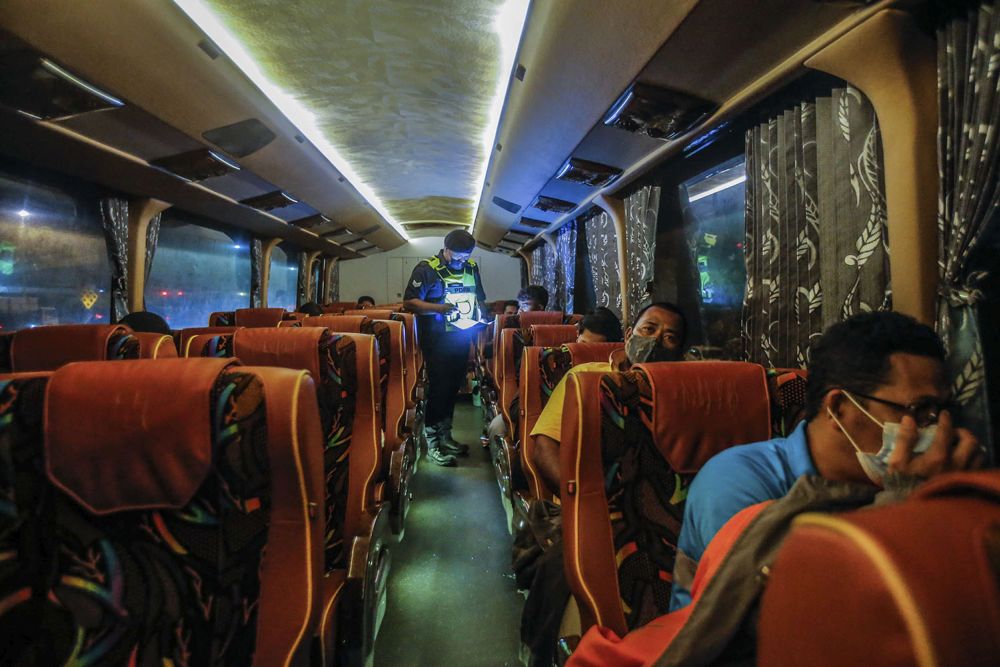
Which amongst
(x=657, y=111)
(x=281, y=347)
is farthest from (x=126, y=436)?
(x=657, y=111)

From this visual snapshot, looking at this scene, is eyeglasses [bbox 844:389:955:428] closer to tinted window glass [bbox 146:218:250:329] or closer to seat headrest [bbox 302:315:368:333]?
seat headrest [bbox 302:315:368:333]

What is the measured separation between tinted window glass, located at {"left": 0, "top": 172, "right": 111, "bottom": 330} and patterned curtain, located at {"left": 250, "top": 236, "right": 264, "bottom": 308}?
3.00 meters

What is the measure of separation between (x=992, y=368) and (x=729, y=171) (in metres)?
2.36

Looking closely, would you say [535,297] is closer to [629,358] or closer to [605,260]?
[605,260]

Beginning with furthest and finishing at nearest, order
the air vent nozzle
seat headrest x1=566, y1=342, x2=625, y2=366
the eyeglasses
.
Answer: the air vent nozzle, seat headrest x1=566, y1=342, x2=625, y2=366, the eyeglasses

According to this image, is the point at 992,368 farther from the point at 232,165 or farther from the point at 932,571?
the point at 232,165

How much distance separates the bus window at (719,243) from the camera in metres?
3.59

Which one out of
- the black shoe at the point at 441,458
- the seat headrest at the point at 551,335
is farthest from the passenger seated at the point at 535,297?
the black shoe at the point at 441,458

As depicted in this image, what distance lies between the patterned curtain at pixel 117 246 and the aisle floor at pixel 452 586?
3.96 meters

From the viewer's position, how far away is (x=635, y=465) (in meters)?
1.29

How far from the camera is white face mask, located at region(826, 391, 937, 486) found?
3.14 feet

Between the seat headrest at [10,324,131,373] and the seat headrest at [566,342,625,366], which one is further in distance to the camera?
the seat headrest at [566,342,625,366]

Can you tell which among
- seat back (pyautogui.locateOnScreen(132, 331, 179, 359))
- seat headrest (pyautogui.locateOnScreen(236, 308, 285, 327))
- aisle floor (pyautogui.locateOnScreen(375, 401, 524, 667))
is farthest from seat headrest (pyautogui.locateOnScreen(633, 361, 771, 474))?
seat headrest (pyautogui.locateOnScreen(236, 308, 285, 327))

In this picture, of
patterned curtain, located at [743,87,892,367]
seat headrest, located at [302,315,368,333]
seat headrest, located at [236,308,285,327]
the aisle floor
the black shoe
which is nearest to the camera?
the aisle floor
